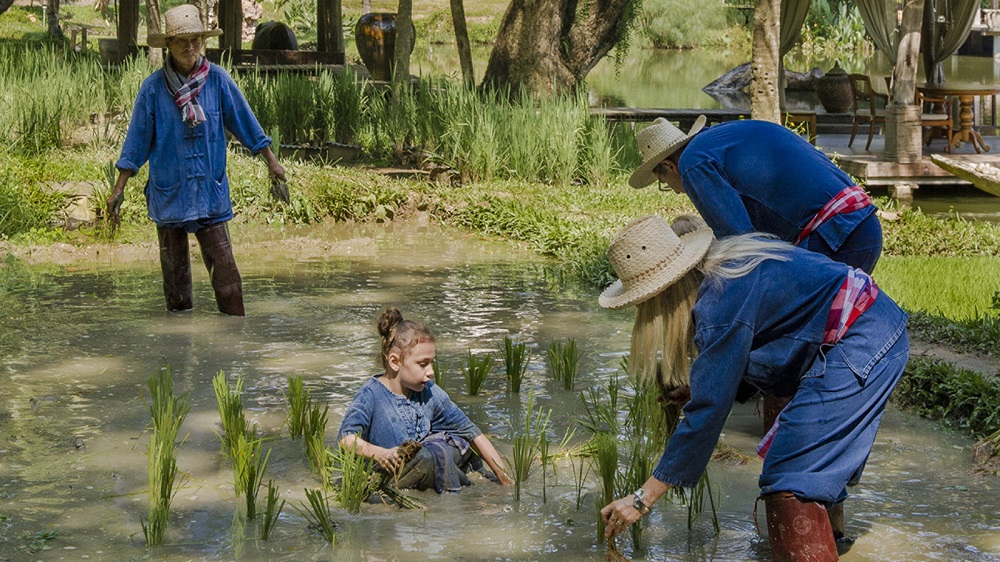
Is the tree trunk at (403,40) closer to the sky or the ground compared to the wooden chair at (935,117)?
closer to the sky

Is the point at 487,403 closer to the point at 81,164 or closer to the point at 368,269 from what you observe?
the point at 368,269

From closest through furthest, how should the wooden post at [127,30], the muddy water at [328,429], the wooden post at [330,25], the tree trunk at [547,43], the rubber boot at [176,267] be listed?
the muddy water at [328,429], the rubber boot at [176,267], the tree trunk at [547,43], the wooden post at [127,30], the wooden post at [330,25]

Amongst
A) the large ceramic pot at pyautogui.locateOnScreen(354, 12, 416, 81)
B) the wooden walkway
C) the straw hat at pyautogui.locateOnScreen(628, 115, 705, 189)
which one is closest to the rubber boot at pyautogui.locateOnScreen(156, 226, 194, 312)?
the straw hat at pyautogui.locateOnScreen(628, 115, 705, 189)

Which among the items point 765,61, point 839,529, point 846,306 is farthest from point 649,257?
point 765,61

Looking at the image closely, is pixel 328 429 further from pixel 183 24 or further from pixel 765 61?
pixel 765 61

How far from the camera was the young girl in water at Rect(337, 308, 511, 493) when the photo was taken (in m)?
4.85

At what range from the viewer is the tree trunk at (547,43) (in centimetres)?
1661

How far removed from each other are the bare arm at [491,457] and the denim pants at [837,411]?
1.56 m

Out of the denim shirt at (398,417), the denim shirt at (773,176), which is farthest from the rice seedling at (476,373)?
the denim shirt at (773,176)

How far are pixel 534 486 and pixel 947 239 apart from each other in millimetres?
7008

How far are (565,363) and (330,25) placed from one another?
1619 centimetres

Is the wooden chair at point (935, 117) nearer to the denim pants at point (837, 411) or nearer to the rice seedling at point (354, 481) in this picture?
the rice seedling at point (354, 481)

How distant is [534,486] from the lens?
507cm

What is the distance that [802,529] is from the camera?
3578 mm
